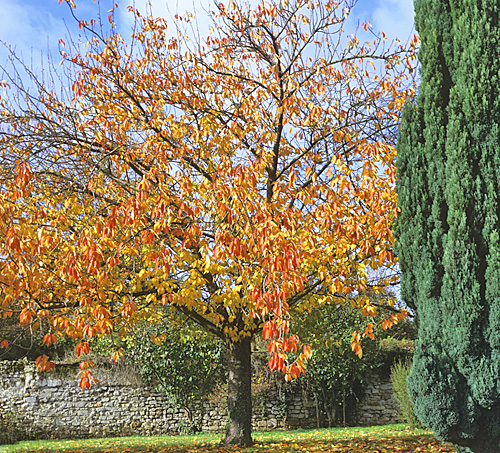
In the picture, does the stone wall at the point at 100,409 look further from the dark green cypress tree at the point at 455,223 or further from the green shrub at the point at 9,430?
the dark green cypress tree at the point at 455,223

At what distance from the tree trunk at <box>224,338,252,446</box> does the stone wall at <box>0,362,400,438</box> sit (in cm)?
499

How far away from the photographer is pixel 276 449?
739 cm

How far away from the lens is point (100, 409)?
1248cm

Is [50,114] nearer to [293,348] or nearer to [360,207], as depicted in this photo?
[360,207]

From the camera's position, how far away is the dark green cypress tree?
4.88 meters

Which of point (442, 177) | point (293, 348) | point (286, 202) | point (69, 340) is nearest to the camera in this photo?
point (293, 348)

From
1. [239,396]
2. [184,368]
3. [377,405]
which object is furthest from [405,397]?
[184,368]

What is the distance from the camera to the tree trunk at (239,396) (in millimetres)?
8031

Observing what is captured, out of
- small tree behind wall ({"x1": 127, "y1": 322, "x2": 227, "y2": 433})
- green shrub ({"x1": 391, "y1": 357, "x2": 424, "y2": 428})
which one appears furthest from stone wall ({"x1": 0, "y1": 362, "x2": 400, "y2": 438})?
green shrub ({"x1": 391, "y1": 357, "x2": 424, "y2": 428})

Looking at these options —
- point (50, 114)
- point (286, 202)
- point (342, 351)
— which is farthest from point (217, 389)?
point (50, 114)

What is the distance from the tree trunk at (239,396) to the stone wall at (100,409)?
4.99 metres

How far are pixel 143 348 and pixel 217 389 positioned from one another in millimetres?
2388

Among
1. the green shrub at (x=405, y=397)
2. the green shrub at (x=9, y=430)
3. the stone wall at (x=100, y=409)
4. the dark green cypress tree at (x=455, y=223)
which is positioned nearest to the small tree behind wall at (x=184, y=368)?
the stone wall at (x=100, y=409)

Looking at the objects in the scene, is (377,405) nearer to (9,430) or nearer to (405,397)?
(405,397)
